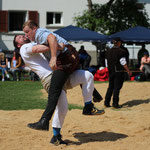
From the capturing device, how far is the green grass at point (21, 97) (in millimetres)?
10219

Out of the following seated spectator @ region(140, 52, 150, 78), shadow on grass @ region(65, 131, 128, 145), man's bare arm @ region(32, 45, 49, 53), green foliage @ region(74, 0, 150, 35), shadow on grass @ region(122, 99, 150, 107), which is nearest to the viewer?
man's bare arm @ region(32, 45, 49, 53)

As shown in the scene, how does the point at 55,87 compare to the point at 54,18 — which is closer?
the point at 55,87

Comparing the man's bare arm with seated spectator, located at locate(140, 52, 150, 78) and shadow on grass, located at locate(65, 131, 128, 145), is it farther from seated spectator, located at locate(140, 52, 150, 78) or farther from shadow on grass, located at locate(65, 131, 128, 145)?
seated spectator, located at locate(140, 52, 150, 78)

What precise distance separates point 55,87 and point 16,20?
72.0 ft

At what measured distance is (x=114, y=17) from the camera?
78.3ft

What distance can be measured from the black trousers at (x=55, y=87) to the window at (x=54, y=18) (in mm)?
21823

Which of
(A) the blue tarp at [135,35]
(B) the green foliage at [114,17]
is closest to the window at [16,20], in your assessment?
(B) the green foliage at [114,17]

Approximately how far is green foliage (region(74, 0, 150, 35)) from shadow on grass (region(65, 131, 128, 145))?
16644mm

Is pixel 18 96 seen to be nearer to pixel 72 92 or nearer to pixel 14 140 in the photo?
pixel 72 92

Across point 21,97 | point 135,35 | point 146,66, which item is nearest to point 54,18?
point 135,35

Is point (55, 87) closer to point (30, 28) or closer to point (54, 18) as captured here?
point (30, 28)

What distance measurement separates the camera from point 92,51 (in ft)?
90.3

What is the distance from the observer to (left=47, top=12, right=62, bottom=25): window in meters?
26.9

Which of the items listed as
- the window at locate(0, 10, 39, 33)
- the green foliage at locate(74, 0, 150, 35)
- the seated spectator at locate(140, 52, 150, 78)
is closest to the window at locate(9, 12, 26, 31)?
the window at locate(0, 10, 39, 33)
